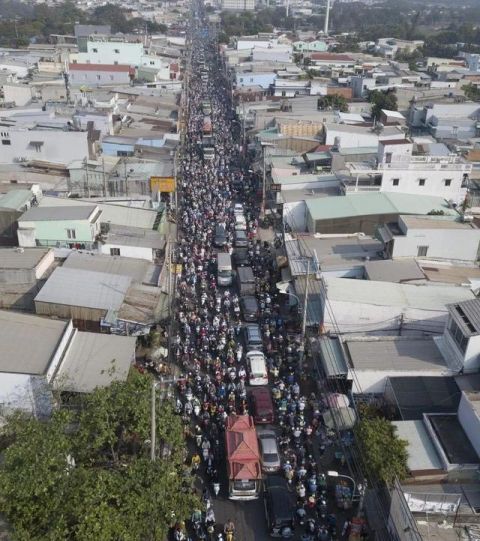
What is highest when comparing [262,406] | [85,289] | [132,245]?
[85,289]

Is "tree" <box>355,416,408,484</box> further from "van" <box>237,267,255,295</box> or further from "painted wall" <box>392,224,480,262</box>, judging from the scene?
"van" <box>237,267,255,295</box>

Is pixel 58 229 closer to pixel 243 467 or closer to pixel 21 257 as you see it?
pixel 21 257

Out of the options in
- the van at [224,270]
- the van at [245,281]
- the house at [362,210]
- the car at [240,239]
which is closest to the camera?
the van at [245,281]

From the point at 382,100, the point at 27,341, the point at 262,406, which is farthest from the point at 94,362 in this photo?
the point at 382,100

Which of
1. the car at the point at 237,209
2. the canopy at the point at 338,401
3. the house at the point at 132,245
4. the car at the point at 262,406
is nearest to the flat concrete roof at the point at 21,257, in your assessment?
the house at the point at 132,245

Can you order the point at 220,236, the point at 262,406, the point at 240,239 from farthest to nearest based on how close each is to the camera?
the point at 220,236, the point at 240,239, the point at 262,406

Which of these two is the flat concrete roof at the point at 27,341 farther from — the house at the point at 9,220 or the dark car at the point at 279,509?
the house at the point at 9,220

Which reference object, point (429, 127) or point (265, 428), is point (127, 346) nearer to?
point (265, 428)
